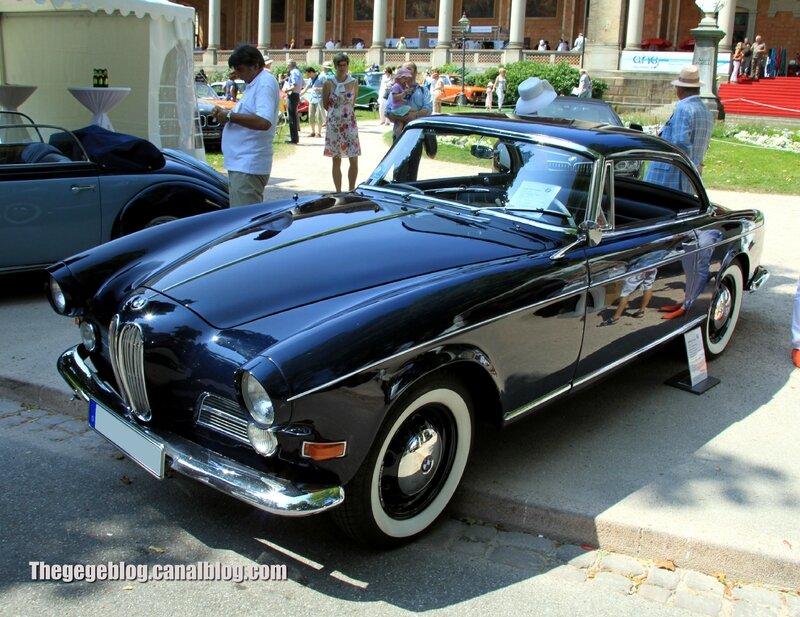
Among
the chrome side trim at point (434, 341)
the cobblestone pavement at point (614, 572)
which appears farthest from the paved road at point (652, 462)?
the chrome side trim at point (434, 341)

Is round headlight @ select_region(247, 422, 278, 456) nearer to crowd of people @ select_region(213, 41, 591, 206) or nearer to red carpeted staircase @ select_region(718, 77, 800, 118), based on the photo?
crowd of people @ select_region(213, 41, 591, 206)

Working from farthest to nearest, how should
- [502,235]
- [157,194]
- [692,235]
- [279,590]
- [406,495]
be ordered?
[157,194], [692,235], [502,235], [406,495], [279,590]

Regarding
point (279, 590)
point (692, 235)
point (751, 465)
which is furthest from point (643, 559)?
point (692, 235)

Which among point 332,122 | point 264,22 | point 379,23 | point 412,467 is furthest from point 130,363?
point 264,22

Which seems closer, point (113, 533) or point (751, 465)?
point (113, 533)

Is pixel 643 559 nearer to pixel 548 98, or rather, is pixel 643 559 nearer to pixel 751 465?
pixel 751 465

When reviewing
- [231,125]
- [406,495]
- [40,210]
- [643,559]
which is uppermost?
[231,125]

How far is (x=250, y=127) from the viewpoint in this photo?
623 cm

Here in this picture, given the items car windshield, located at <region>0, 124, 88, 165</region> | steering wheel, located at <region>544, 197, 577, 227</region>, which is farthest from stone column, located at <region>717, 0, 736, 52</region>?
steering wheel, located at <region>544, 197, 577, 227</region>

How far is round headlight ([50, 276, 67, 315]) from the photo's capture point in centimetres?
377

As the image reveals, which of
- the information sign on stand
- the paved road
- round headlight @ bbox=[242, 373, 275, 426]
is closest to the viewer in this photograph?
round headlight @ bbox=[242, 373, 275, 426]

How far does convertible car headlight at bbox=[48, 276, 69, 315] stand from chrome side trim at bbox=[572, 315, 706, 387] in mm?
2477

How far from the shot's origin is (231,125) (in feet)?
20.9

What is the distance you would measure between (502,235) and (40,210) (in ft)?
12.8
